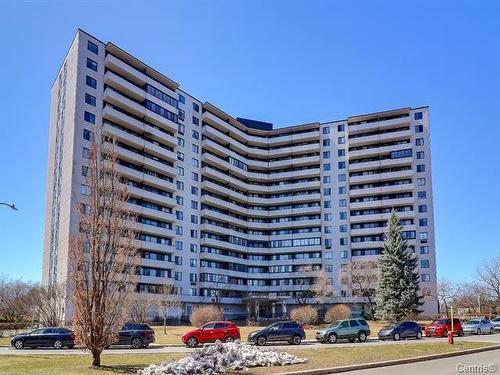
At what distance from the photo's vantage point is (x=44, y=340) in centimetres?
3350

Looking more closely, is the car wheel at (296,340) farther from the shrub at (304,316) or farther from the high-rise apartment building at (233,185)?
the high-rise apartment building at (233,185)

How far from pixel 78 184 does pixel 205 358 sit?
54830mm

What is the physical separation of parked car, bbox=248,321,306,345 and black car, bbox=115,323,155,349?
285 inches

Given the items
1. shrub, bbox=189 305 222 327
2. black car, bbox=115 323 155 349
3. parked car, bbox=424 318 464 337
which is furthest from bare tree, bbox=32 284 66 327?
parked car, bbox=424 318 464 337

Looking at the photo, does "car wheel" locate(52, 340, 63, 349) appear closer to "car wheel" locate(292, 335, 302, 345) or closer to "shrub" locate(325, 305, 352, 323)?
"car wheel" locate(292, 335, 302, 345)

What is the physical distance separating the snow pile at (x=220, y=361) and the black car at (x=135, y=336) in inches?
584

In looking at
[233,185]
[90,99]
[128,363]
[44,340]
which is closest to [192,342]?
[44,340]

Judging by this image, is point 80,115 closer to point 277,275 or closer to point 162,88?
point 162,88

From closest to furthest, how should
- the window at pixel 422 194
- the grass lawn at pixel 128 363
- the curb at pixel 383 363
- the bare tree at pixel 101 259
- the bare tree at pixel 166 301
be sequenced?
the grass lawn at pixel 128 363 < the curb at pixel 383 363 < the bare tree at pixel 101 259 < the bare tree at pixel 166 301 < the window at pixel 422 194

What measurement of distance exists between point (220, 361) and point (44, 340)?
20281mm

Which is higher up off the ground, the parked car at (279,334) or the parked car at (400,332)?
the parked car at (279,334)

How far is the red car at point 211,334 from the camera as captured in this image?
1400 inches

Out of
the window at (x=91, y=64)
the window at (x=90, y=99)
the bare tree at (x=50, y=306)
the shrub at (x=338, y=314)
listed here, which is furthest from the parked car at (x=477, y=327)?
the window at (x=91, y=64)

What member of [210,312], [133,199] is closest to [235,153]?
[133,199]
